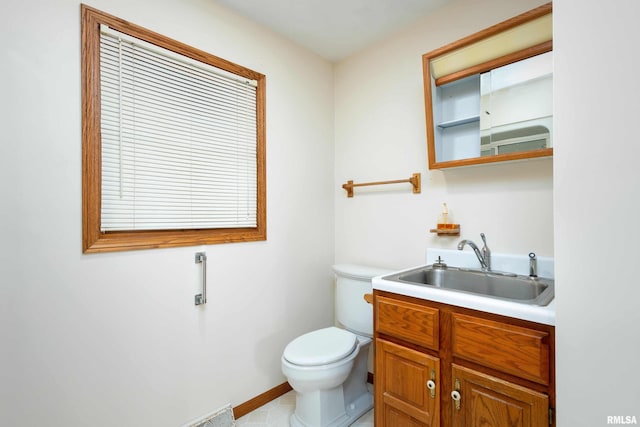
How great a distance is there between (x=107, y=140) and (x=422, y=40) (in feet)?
6.44

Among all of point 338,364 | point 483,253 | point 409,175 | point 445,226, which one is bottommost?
point 338,364

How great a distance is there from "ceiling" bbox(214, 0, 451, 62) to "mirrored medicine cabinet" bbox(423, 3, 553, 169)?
1.41 feet

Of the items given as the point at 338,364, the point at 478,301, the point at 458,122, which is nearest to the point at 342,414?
the point at 338,364

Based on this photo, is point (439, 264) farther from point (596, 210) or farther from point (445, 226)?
point (596, 210)

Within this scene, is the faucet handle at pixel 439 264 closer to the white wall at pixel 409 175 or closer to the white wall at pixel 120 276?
the white wall at pixel 409 175

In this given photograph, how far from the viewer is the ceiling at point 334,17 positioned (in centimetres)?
178

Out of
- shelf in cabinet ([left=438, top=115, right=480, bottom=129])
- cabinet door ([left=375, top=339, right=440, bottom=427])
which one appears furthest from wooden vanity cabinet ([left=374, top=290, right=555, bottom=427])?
shelf in cabinet ([left=438, top=115, right=480, bottom=129])

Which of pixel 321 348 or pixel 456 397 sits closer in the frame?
pixel 456 397

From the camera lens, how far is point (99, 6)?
136 centimetres

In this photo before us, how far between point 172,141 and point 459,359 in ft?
5.82

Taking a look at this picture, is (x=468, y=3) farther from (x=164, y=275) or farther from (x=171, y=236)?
(x=164, y=275)

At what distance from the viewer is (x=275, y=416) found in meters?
1.85

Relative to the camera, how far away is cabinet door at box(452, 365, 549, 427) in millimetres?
1009

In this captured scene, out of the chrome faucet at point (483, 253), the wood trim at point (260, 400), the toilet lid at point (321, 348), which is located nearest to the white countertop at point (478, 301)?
the chrome faucet at point (483, 253)
